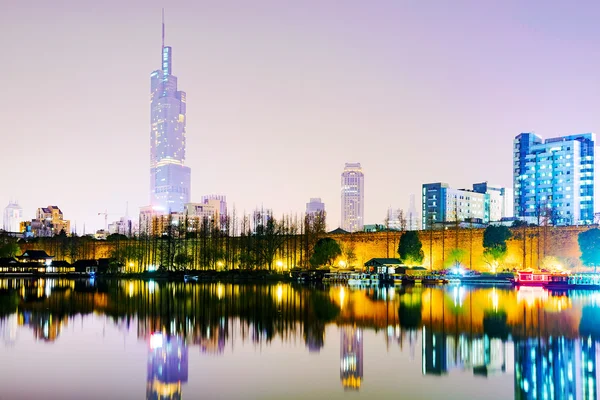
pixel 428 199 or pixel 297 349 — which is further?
pixel 428 199

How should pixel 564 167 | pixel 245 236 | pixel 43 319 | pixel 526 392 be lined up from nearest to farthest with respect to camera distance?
pixel 526 392 → pixel 43 319 → pixel 245 236 → pixel 564 167

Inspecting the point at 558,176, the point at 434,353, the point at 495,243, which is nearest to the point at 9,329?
the point at 434,353

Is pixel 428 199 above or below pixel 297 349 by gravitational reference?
above

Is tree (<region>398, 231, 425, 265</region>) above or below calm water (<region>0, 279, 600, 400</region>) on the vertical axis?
A: above

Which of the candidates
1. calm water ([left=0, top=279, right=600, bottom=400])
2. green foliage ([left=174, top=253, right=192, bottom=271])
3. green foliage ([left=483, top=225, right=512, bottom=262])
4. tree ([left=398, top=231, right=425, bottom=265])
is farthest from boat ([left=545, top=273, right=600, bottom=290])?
green foliage ([left=174, top=253, right=192, bottom=271])

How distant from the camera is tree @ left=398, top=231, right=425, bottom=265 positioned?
217 feet

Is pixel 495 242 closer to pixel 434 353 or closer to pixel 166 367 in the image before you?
pixel 434 353

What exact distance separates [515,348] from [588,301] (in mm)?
19049

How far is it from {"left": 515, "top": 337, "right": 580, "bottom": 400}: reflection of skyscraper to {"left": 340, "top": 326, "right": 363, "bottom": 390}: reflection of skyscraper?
11.6 feet

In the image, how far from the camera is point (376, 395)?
13188 mm

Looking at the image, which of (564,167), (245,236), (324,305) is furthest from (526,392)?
(564,167)

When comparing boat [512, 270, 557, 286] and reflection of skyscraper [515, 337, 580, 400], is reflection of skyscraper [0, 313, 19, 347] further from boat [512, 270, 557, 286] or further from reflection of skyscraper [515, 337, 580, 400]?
boat [512, 270, 557, 286]

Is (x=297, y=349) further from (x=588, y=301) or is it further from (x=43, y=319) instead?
(x=588, y=301)

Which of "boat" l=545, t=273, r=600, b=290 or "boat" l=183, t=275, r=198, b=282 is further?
"boat" l=183, t=275, r=198, b=282
